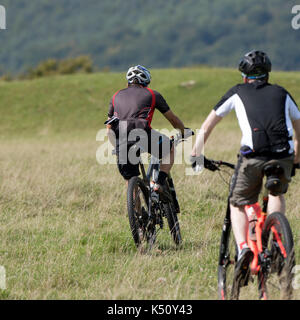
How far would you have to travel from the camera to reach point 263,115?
4.85 meters

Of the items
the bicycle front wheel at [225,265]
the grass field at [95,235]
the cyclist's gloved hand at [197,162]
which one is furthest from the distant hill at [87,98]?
the cyclist's gloved hand at [197,162]

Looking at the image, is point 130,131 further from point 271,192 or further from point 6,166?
point 6,166

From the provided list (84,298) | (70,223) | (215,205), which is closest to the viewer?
(84,298)

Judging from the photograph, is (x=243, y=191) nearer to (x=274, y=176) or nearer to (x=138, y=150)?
(x=274, y=176)

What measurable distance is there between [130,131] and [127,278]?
198 cm

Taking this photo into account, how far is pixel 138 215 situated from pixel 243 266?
2351 millimetres

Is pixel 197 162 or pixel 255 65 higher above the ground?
pixel 255 65

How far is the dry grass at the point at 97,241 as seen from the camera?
5715 millimetres

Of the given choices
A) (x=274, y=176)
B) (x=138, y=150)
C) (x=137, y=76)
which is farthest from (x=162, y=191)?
(x=274, y=176)

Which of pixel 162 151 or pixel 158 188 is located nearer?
pixel 158 188

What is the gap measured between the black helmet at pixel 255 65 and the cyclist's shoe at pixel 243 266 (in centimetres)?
148

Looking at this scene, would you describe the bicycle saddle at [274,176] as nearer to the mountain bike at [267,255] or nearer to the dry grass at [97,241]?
the mountain bike at [267,255]
